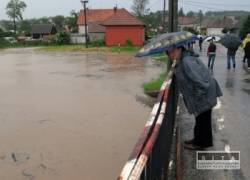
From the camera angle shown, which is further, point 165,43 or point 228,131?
point 228,131

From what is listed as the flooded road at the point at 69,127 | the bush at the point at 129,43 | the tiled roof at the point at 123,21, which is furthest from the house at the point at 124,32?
the flooded road at the point at 69,127

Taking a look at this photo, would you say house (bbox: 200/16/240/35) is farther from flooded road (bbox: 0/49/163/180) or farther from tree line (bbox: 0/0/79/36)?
flooded road (bbox: 0/49/163/180)

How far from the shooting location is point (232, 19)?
411ft

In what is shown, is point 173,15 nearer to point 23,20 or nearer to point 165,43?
point 165,43

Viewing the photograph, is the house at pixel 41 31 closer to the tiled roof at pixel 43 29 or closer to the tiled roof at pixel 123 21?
the tiled roof at pixel 43 29

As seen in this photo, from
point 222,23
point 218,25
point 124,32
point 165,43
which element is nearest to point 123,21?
point 124,32

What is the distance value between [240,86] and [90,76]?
355 inches

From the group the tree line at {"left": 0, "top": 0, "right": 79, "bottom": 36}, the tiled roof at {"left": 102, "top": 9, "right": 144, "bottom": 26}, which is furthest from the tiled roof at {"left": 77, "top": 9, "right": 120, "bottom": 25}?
the tiled roof at {"left": 102, "top": 9, "right": 144, "bottom": 26}

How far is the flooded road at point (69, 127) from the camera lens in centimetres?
738

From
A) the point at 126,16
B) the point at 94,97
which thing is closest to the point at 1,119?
the point at 94,97

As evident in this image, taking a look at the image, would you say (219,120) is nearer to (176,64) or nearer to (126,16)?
(176,64)

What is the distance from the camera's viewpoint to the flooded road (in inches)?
291

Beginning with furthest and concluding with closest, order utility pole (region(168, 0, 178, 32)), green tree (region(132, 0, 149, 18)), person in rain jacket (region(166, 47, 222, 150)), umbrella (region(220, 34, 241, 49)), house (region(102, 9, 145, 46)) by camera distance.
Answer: green tree (region(132, 0, 149, 18))
house (region(102, 9, 145, 46))
umbrella (region(220, 34, 241, 49))
utility pole (region(168, 0, 178, 32))
person in rain jacket (region(166, 47, 222, 150))

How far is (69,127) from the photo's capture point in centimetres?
1027
